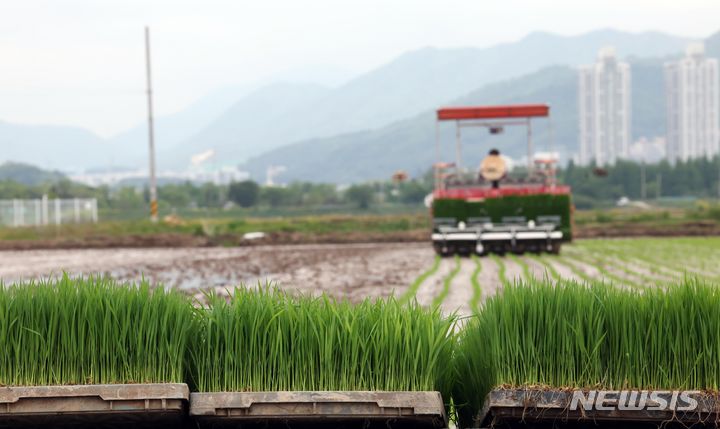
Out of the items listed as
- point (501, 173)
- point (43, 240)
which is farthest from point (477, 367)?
point (43, 240)

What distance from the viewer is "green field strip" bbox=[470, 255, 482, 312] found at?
12.7m

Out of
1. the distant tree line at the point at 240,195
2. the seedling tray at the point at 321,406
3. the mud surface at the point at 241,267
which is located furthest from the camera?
the distant tree line at the point at 240,195

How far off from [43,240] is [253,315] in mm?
38121

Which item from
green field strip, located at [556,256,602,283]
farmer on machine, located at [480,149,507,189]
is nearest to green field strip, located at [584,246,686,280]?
green field strip, located at [556,256,602,283]

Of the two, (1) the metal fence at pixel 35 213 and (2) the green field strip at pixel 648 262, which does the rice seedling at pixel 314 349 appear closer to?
(2) the green field strip at pixel 648 262

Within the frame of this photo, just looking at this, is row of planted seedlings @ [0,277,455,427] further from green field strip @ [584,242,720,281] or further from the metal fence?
the metal fence

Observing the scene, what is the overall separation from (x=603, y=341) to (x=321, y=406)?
5.24ft

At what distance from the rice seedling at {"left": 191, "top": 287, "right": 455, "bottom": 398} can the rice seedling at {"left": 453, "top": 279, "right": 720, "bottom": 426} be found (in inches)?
15.4

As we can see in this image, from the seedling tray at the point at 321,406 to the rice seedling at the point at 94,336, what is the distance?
1.07 ft

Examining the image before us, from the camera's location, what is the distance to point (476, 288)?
15.8 metres

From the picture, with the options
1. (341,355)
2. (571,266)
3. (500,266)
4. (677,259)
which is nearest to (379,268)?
(500,266)

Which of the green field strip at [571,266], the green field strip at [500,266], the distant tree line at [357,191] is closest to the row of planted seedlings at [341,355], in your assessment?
the green field strip at [500,266]

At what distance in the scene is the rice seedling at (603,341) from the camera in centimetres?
554

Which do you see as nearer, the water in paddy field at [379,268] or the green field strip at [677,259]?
the water in paddy field at [379,268]
